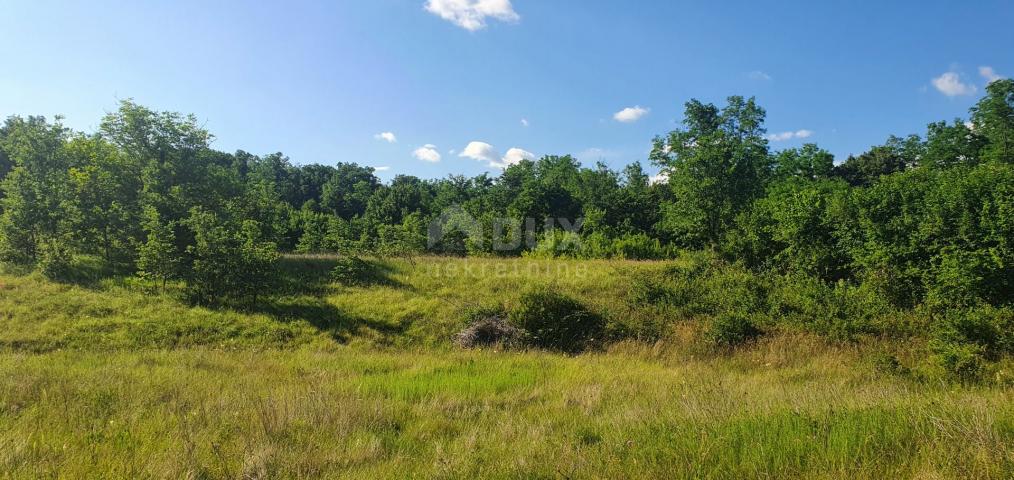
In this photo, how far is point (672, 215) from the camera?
87.5 ft

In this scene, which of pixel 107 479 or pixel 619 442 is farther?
pixel 619 442

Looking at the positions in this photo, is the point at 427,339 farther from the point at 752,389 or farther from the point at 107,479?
the point at 107,479

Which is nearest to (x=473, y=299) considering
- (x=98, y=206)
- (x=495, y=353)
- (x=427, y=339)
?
(x=427, y=339)

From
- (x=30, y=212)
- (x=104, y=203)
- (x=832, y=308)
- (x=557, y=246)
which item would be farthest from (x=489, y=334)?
(x=30, y=212)

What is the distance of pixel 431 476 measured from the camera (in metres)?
3.74

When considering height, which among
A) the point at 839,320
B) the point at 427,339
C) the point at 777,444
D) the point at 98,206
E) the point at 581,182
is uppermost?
the point at 581,182

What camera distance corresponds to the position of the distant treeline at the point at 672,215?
14.2 metres

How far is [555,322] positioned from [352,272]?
30.2ft

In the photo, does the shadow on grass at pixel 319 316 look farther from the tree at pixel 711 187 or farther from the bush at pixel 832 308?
the tree at pixel 711 187

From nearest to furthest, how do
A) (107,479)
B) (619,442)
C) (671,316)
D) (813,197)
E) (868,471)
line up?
(868,471), (107,479), (619,442), (671,316), (813,197)

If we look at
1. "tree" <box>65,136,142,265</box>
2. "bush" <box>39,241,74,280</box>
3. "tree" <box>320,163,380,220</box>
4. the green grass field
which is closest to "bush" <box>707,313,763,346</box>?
the green grass field

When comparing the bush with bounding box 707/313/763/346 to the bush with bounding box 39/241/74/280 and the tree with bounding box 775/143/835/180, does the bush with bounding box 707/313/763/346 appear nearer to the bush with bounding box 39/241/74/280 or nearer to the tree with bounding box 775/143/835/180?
the bush with bounding box 39/241/74/280

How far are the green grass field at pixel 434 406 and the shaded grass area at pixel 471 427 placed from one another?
24 mm

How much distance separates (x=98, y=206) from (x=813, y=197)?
2920 centimetres
